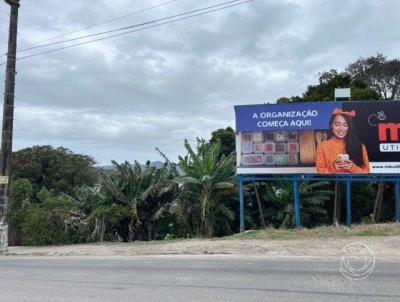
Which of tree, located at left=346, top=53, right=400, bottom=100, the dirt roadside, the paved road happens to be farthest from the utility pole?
tree, located at left=346, top=53, right=400, bottom=100

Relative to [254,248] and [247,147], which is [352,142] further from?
[254,248]

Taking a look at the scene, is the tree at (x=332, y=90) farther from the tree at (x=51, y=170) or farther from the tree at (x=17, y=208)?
the tree at (x=51, y=170)

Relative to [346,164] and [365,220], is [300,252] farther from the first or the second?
[365,220]

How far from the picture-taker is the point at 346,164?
18.3 metres

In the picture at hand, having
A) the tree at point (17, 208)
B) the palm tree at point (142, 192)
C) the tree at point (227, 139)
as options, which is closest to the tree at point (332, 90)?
the tree at point (227, 139)

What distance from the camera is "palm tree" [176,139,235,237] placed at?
19516mm

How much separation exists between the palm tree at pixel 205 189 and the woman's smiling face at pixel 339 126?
159 inches

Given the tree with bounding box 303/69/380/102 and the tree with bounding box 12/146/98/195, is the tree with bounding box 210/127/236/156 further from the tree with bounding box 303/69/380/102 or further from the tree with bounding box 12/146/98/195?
the tree with bounding box 12/146/98/195

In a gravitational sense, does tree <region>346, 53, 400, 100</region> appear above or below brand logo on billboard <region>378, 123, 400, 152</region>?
above

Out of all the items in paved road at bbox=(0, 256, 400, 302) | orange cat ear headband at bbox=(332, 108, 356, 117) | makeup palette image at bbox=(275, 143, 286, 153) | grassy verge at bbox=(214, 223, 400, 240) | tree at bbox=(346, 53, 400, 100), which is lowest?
paved road at bbox=(0, 256, 400, 302)

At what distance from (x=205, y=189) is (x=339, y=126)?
208 inches

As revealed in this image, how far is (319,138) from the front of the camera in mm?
18484

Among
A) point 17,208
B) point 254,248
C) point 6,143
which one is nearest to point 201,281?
point 254,248

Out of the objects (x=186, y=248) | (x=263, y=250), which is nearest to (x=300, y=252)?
(x=263, y=250)
